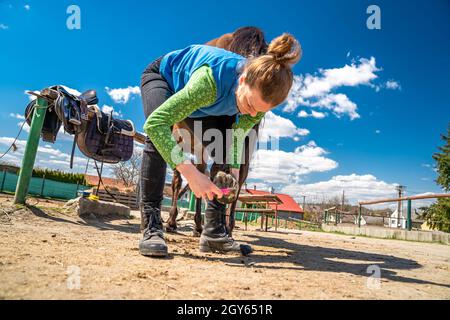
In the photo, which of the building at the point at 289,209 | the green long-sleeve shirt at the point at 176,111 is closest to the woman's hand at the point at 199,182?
the green long-sleeve shirt at the point at 176,111

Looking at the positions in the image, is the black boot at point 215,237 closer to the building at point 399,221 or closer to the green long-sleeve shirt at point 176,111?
the green long-sleeve shirt at point 176,111

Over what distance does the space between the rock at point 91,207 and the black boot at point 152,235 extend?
2.13 metres

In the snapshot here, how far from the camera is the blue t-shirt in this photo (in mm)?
1656

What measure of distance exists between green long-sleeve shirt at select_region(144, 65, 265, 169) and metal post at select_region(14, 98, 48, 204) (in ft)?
8.42

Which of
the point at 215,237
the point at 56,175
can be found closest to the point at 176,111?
the point at 215,237

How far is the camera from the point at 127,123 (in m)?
4.48

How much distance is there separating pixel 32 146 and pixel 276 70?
121 inches

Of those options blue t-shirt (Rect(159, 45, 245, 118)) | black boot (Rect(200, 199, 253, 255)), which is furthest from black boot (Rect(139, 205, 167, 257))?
blue t-shirt (Rect(159, 45, 245, 118))

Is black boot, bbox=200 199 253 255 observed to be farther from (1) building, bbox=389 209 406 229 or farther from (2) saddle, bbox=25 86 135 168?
(1) building, bbox=389 209 406 229

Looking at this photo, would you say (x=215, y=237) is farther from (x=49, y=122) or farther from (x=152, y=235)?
(x=49, y=122)
